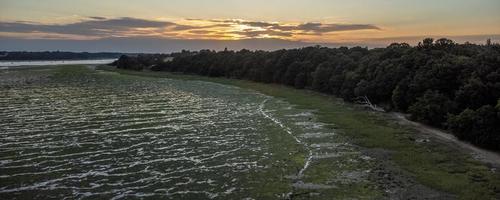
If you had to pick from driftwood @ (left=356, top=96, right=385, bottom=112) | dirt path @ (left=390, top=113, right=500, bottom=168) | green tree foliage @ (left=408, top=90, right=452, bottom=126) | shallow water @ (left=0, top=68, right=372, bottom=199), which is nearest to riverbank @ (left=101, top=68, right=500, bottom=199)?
dirt path @ (left=390, top=113, right=500, bottom=168)

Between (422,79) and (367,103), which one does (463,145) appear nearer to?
(422,79)

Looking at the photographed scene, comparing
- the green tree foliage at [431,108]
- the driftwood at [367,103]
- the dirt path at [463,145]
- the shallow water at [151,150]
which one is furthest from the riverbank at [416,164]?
the driftwood at [367,103]

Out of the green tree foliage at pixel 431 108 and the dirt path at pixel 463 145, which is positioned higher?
the green tree foliage at pixel 431 108

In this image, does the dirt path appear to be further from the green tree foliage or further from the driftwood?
the driftwood

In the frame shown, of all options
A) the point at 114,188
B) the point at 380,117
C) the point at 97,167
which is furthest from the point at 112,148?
the point at 380,117

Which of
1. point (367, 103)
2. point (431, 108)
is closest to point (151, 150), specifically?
point (431, 108)

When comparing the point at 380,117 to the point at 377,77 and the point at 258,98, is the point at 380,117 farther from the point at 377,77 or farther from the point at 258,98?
the point at 258,98

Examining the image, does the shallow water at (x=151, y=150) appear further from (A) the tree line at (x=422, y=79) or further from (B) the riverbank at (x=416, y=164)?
(A) the tree line at (x=422, y=79)
